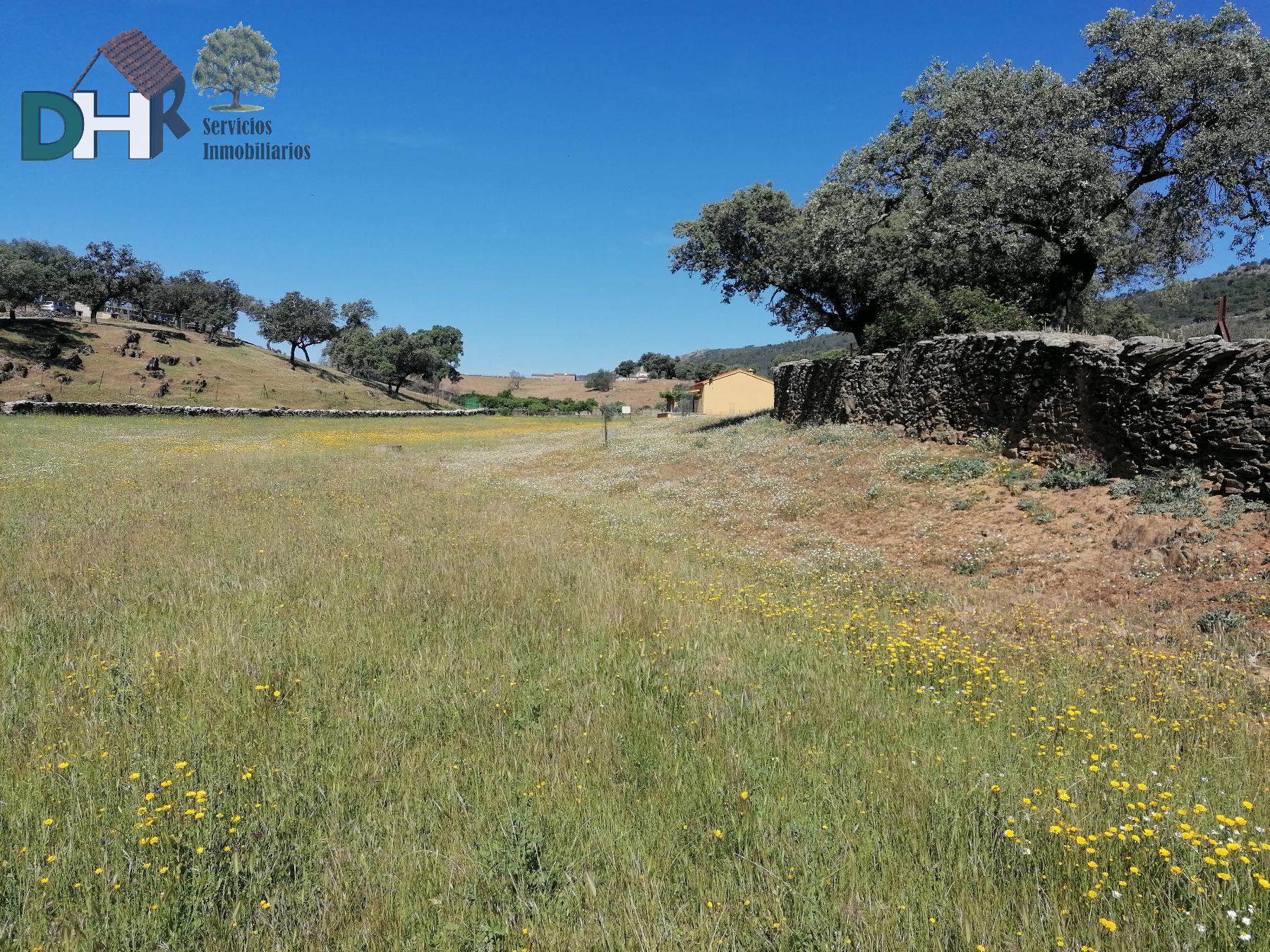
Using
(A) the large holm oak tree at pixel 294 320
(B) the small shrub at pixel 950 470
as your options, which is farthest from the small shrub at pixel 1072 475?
(A) the large holm oak tree at pixel 294 320

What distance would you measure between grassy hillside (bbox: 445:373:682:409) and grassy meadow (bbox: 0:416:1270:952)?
9800cm

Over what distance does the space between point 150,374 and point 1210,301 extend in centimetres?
10724

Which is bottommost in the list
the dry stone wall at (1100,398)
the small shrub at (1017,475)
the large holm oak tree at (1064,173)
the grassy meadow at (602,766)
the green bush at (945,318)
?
the grassy meadow at (602,766)

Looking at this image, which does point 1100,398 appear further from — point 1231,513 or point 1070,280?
point 1070,280

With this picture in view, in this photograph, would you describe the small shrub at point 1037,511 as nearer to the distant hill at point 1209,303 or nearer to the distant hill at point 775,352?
the distant hill at point 1209,303

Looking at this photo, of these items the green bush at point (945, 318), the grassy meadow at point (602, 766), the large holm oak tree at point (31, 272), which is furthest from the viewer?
the large holm oak tree at point (31, 272)

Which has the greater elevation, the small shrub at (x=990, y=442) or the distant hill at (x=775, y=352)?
the distant hill at (x=775, y=352)

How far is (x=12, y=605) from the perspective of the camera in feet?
23.6

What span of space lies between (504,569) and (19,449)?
94.3 ft

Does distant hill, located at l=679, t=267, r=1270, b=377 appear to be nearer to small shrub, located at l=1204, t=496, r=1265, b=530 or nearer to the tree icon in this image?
small shrub, located at l=1204, t=496, r=1265, b=530

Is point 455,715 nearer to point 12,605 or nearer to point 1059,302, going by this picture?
point 12,605

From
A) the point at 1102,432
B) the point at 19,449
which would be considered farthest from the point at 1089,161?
the point at 19,449

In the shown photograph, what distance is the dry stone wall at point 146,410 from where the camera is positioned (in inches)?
1849

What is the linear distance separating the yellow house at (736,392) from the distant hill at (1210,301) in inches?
1403
